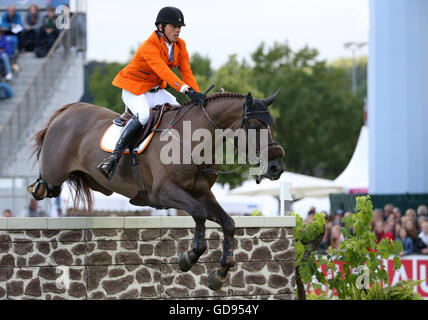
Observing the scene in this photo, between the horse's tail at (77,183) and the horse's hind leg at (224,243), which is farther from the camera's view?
the horse's tail at (77,183)

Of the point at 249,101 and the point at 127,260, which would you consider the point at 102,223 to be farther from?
the point at 249,101

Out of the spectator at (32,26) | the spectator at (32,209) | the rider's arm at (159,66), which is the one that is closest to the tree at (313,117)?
the spectator at (32,26)

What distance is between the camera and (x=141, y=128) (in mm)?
7758

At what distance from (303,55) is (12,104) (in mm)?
37186

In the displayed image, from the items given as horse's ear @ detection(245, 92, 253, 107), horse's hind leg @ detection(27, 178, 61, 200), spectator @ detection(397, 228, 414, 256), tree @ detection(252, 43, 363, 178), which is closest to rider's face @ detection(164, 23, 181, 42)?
horse's ear @ detection(245, 92, 253, 107)

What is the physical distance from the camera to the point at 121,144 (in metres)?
7.65

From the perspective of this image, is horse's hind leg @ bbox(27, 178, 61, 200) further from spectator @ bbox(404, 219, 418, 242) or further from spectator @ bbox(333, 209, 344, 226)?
spectator @ bbox(333, 209, 344, 226)

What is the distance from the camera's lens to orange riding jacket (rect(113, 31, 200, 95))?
7484 millimetres

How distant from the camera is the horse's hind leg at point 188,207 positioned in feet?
23.2

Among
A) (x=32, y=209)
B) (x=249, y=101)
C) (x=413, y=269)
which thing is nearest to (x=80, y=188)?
(x=249, y=101)

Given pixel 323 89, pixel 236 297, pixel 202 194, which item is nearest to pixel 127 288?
pixel 236 297

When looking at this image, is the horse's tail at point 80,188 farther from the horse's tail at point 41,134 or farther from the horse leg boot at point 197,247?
the horse leg boot at point 197,247

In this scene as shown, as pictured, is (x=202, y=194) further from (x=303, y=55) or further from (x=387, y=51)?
(x=303, y=55)

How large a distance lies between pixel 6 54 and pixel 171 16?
12518 mm
